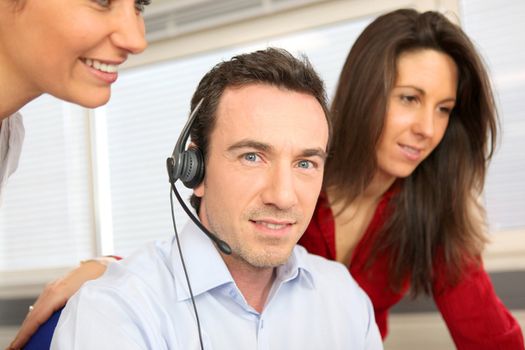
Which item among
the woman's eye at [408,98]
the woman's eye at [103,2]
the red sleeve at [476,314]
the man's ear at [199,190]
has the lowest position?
the red sleeve at [476,314]

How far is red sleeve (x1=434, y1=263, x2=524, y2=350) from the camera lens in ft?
5.58

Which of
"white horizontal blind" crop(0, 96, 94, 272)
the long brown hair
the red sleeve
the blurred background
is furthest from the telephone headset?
"white horizontal blind" crop(0, 96, 94, 272)

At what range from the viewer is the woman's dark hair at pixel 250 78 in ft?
4.29

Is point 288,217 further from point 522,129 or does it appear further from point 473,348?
point 522,129

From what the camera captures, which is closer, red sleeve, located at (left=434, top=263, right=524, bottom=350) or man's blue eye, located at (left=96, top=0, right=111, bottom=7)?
man's blue eye, located at (left=96, top=0, right=111, bottom=7)

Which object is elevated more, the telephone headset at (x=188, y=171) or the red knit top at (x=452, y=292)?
the telephone headset at (x=188, y=171)

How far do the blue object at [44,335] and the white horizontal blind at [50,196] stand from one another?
220 centimetres

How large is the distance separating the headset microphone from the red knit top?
23.4 inches

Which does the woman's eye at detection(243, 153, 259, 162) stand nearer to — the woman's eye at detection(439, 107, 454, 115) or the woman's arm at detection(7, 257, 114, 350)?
the woman's arm at detection(7, 257, 114, 350)

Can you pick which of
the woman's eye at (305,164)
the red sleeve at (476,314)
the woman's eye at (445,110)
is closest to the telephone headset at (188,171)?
the woman's eye at (305,164)

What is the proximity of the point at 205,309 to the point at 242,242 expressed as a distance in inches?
6.1

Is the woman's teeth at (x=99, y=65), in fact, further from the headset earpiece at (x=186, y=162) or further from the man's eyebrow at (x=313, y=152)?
the man's eyebrow at (x=313, y=152)

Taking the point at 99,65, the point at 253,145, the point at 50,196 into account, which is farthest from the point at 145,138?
the point at 99,65

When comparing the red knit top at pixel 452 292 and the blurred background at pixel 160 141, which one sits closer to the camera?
the red knit top at pixel 452 292
